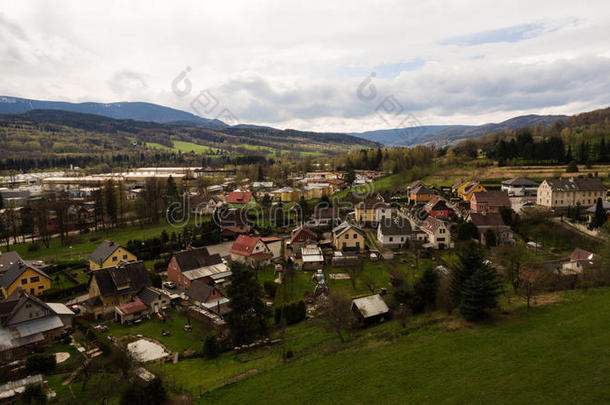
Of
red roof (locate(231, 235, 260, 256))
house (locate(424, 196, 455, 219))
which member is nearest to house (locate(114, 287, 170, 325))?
red roof (locate(231, 235, 260, 256))

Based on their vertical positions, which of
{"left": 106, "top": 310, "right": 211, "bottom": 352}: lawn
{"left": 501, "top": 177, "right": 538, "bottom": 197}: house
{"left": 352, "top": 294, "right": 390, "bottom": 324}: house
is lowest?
{"left": 106, "top": 310, "right": 211, "bottom": 352}: lawn

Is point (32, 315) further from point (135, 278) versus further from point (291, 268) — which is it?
point (291, 268)

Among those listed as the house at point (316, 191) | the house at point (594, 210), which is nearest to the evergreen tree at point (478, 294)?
the house at point (594, 210)

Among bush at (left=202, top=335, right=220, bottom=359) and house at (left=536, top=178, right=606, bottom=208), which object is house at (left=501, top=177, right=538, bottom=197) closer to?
house at (left=536, top=178, right=606, bottom=208)

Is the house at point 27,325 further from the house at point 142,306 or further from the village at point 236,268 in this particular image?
the house at point 142,306

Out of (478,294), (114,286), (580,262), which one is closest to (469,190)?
(580,262)

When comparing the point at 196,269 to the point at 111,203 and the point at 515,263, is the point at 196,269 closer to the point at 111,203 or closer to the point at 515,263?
the point at 515,263

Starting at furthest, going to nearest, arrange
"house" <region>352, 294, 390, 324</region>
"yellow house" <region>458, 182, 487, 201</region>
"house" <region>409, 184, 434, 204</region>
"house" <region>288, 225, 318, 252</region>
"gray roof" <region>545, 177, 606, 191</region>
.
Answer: "house" <region>409, 184, 434, 204</region> → "yellow house" <region>458, 182, 487, 201</region> → "gray roof" <region>545, 177, 606, 191</region> → "house" <region>288, 225, 318, 252</region> → "house" <region>352, 294, 390, 324</region>
